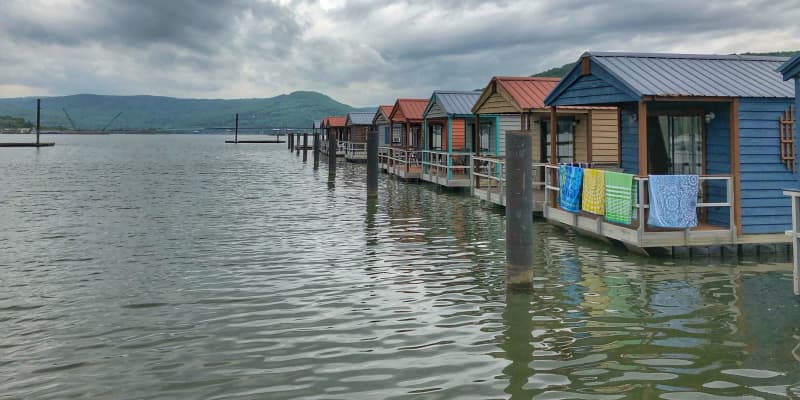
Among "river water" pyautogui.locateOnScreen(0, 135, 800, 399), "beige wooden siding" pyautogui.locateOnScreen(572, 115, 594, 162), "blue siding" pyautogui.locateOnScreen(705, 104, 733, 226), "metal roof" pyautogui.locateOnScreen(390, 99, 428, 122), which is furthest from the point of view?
"metal roof" pyautogui.locateOnScreen(390, 99, 428, 122)

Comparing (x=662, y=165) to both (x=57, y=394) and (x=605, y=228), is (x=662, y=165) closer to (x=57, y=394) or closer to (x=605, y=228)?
(x=605, y=228)

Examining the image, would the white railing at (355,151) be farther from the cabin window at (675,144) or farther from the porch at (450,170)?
the cabin window at (675,144)

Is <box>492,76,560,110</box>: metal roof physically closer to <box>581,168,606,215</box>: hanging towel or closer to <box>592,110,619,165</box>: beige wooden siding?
<box>592,110,619,165</box>: beige wooden siding

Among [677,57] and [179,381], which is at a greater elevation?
[677,57]

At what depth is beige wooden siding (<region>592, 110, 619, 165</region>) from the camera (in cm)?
2347

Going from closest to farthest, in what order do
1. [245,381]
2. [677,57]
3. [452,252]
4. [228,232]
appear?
[245,381], [452,252], [677,57], [228,232]

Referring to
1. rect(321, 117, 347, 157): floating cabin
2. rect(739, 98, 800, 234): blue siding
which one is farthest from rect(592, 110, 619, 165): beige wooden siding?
rect(321, 117, 347, 157): floating cabin

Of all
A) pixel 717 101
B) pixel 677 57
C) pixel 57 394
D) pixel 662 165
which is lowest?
pixel 57 394

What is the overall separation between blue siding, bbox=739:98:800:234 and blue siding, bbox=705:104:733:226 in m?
0.38

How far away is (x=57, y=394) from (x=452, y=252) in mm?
9226

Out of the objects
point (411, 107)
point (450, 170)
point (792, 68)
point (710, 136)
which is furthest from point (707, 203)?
point (411, 107)

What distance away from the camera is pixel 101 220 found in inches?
792

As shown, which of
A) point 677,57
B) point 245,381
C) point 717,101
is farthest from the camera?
point 677,57

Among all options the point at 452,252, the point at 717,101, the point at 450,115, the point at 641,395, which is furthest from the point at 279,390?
the point at 450,115
